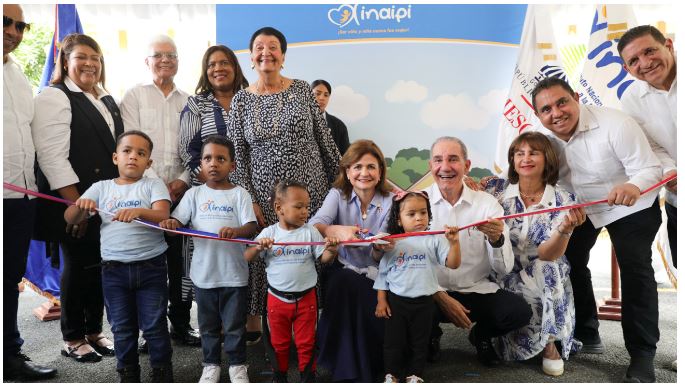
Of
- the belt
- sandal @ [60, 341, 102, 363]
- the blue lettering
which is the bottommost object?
sandal @ [60, 341, 102, 363]

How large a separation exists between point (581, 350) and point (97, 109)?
8.50 ft

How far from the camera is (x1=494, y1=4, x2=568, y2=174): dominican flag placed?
4.00m

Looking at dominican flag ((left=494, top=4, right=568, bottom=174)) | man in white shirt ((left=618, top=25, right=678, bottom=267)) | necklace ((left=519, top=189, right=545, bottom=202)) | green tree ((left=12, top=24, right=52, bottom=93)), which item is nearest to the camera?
man in white shirt ((left=618, top=25, right=678, bottom=267))

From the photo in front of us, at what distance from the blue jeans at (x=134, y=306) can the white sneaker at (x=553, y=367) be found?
5.33 ft

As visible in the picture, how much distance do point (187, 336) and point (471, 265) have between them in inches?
59.6

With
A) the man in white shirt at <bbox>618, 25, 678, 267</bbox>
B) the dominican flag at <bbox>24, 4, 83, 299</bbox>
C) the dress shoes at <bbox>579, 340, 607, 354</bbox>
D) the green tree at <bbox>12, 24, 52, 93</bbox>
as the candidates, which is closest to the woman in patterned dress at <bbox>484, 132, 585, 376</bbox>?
the dress shoes at <bbox>579, 340, 607, 354</bbox>

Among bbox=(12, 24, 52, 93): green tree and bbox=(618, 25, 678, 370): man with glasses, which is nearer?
bbox=(618, 25, 678, 370): man with glasses

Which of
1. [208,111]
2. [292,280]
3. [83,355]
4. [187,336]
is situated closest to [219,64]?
[208,111]

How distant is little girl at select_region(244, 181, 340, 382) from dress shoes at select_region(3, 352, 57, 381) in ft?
3.34

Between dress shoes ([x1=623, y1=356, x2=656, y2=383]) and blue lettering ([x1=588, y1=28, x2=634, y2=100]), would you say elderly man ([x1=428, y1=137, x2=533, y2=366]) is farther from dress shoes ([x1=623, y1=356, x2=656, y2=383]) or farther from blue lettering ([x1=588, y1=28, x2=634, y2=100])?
blue lettering ([x1=588, y1=28, x2=634, y2=100])

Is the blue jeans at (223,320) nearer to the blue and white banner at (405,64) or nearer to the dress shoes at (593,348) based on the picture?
the dress shoes at (593,348)

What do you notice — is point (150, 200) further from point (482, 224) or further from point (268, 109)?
point (482, 224)

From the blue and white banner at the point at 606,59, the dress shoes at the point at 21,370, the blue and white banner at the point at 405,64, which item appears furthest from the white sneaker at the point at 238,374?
the blue and white banner at the point at 606,59

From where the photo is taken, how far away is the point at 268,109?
2.68 meters
